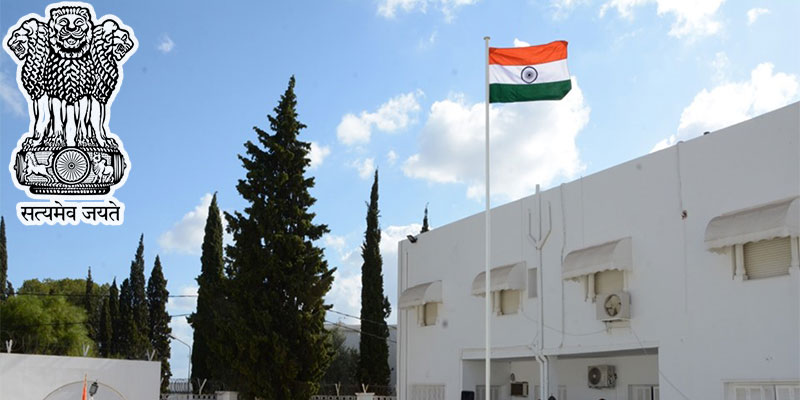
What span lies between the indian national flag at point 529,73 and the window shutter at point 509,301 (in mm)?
6679

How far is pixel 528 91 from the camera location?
47.0ft

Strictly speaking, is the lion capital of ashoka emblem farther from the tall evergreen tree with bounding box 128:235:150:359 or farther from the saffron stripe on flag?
the tall evergreen tree with bounding box 128:235:150:359

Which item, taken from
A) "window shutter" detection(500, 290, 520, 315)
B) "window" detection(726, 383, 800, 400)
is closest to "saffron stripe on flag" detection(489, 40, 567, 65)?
"window" detection(726, 383, 800, 400)

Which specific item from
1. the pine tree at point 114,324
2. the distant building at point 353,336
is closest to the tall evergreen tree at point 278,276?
the pine tree at point 114,324

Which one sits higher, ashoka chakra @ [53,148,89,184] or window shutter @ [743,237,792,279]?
ashoka chakra @ [53,148,89,184]

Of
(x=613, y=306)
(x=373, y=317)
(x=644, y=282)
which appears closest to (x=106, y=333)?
(x=373, y=317)

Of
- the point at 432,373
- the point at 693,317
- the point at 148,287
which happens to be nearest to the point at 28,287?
the point at 148,287

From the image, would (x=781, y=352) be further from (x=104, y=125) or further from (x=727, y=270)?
(x=104, y=125)

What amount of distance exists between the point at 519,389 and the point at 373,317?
11534 millimetres

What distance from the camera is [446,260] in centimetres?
2295

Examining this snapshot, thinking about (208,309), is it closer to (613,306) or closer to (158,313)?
(158,313)

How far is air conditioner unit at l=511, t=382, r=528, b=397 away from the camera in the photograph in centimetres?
2106

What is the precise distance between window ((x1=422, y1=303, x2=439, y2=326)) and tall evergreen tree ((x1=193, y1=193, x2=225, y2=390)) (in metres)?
8.19

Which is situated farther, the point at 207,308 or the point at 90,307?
the point at 90,307
